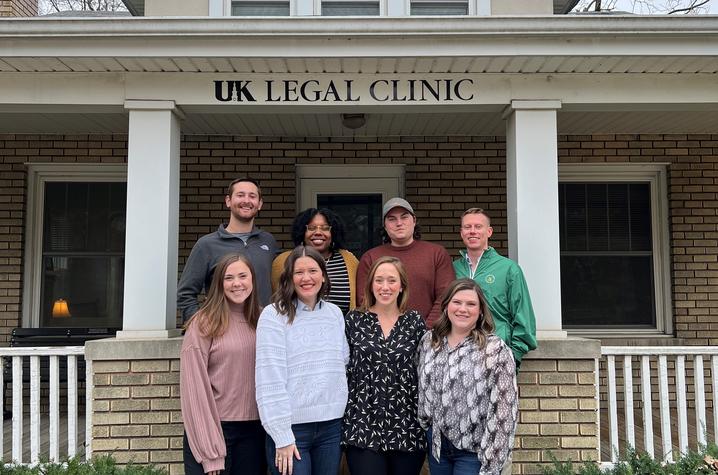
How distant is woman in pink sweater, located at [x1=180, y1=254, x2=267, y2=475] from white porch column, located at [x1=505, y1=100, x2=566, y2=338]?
84.8 inches

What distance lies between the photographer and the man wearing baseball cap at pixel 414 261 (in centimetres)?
365

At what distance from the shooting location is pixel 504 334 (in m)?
3.57

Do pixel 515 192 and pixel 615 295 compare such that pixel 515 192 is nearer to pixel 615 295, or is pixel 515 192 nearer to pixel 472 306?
pixel 472 306

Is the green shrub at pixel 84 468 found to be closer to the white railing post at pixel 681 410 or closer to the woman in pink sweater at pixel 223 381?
the woman in pink sweater at pixel 223 381

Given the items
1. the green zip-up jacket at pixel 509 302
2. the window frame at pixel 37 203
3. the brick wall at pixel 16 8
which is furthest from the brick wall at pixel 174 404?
the brick wall at pixel 16 8

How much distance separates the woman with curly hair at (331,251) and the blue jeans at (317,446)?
85 centimetres

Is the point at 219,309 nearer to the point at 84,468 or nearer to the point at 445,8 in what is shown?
the point at 84,468

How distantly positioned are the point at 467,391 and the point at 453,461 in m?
0.37

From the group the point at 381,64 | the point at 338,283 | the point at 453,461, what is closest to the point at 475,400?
the point at 453,461

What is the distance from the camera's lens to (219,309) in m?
3.00

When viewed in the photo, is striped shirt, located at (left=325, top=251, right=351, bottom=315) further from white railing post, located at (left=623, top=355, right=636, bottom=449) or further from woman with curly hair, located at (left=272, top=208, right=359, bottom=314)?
white railing post, located at (left=623, top=355, right=636, bottom=449)

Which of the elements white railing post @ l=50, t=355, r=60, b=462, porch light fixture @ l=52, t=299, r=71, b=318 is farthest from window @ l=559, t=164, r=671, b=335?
porch light fixture @ l=52, t=299, r=71, b=318

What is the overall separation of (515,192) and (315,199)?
2.57 m

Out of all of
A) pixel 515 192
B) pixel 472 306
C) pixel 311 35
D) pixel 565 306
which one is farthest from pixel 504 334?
pixel 565 306
